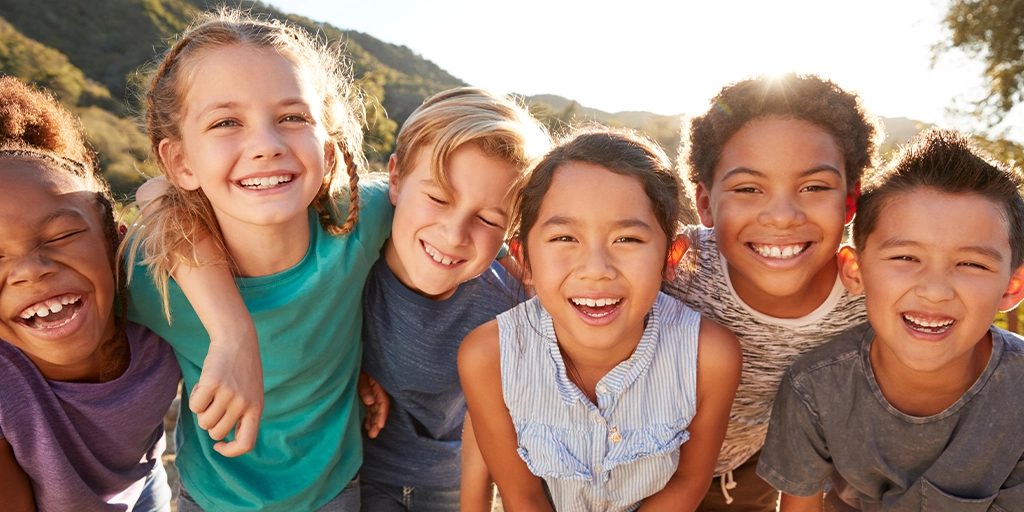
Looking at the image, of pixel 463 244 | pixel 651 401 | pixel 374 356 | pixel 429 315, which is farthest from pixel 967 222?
pixel 374 356

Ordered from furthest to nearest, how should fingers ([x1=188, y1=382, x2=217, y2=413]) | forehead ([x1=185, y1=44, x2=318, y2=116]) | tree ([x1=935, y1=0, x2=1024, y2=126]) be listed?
1. tree ([x1=935, y1=0, x2=1024, y2=126])
2. forehead ([x1=185, y1=44, x2=318, y2=116])
3. fingers ([x1=188, y1=382, x2=217, y2=413])

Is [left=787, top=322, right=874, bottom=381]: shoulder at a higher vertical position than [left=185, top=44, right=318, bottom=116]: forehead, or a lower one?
lower

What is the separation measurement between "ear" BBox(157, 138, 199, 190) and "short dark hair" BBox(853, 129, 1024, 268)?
2124 mm

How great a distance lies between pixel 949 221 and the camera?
1.85m

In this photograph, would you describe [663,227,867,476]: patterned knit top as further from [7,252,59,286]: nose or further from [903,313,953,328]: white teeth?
[7,252,59,286]: nose

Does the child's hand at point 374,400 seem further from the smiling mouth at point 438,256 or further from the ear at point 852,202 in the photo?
the ear at point 852,202

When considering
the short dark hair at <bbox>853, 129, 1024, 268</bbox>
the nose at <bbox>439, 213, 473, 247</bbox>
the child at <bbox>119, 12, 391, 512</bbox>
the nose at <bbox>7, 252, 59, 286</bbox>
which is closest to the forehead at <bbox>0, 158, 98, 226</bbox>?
the nose at <bbox>7, 252, 59, 286</bbox>

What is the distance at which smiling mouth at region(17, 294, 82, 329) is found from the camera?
184cm

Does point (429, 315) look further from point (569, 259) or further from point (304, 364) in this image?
point (569, 259)

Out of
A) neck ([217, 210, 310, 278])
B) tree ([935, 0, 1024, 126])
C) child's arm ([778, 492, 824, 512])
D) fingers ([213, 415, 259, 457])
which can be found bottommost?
fingers ([213, 415, 259, 457])

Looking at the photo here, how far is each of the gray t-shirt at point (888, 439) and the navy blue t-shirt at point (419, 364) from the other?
104 centimetres

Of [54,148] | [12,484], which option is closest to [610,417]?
[12,484]

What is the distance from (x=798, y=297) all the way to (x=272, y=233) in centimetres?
179

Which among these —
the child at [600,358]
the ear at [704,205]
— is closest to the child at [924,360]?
the child at [600,358]
